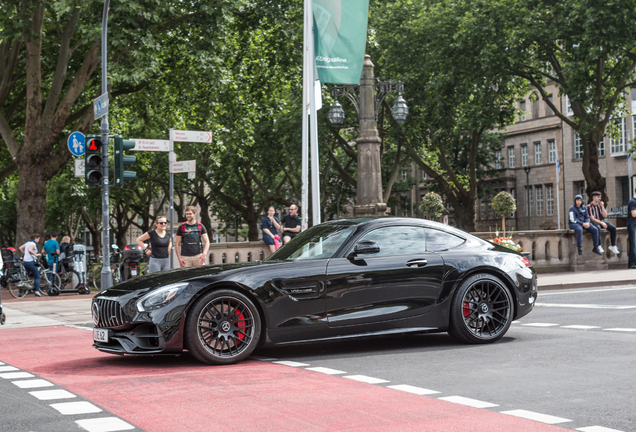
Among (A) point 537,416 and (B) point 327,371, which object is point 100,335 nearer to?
(B) point 327,371

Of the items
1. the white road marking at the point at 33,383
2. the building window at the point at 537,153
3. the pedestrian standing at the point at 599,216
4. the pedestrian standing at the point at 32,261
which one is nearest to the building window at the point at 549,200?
the building window at the point at 537,153

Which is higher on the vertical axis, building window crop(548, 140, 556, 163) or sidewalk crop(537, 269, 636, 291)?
building window crop(548, 140, 556, 163)

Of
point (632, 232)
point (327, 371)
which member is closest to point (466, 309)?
point (327, 371)

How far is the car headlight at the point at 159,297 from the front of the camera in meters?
7.51

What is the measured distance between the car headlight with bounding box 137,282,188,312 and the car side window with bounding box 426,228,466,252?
2.73m

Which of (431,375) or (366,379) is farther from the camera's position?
(431,375)

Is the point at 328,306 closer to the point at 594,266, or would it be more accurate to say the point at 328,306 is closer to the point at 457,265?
the point at 457,265

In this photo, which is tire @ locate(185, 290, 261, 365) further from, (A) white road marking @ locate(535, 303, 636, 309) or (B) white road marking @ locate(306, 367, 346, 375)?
(A) white road marking @ locate(535, 303, 636, 309)

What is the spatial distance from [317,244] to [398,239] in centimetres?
86

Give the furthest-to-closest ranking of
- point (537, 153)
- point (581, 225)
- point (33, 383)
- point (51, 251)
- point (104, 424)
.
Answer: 1. point (537, 153)
2. point (51, 251)
3. point (581, 225)
4. point (33, 383)
5. point (104, 424)

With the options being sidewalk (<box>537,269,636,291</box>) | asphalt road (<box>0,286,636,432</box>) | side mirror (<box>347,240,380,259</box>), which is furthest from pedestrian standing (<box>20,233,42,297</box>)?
side mirror (<box>347,240,380,259</box>)

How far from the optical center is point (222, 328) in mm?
7703

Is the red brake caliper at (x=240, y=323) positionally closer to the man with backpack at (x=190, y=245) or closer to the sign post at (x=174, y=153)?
the man with backpack at (x=190, y=245)

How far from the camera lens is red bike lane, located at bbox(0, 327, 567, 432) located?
510 centimetres
